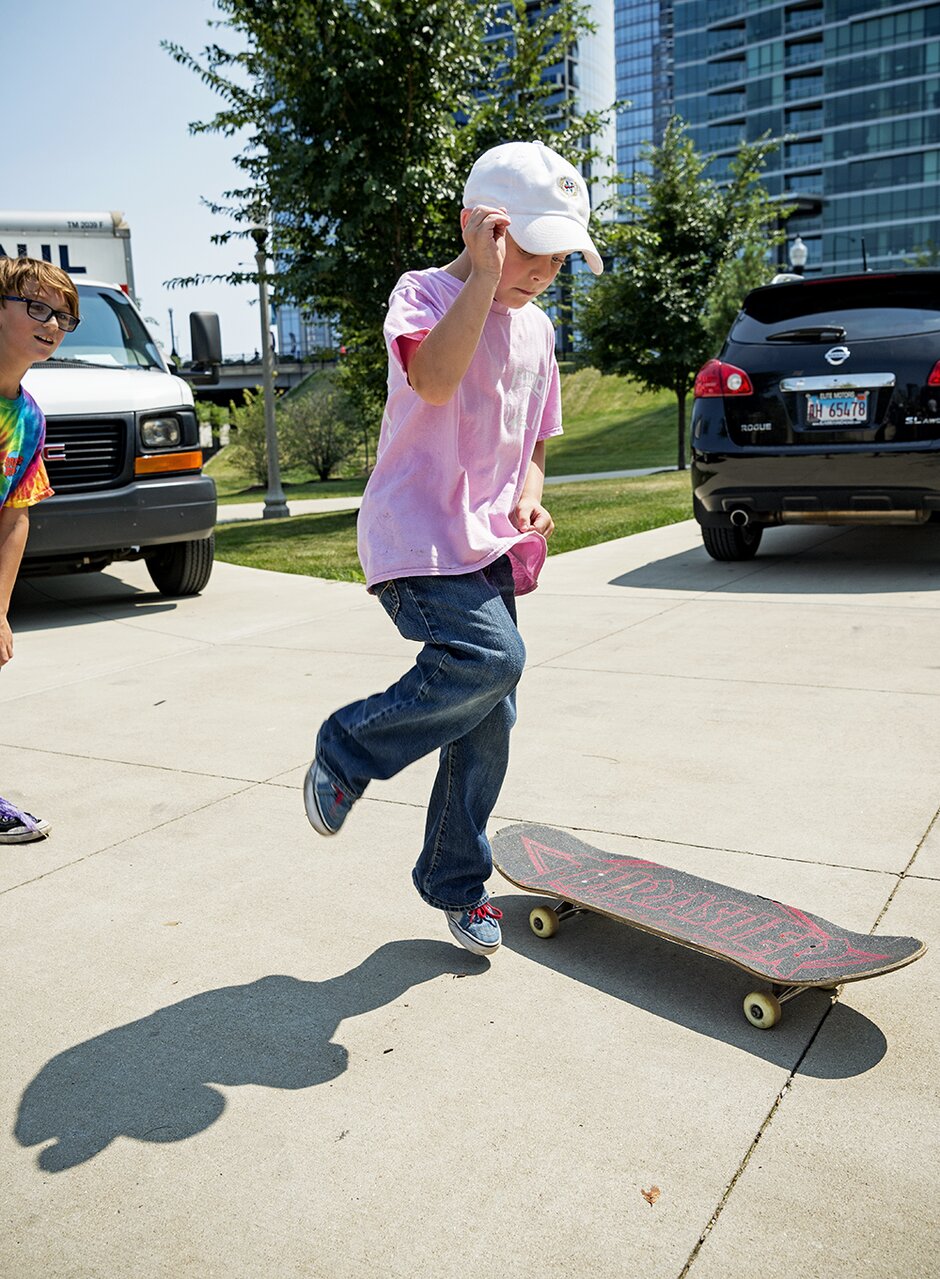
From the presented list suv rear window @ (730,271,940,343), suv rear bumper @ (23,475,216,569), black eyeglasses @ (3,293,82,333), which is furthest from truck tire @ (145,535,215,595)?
black eyeglasses @ (3,293,82,333)

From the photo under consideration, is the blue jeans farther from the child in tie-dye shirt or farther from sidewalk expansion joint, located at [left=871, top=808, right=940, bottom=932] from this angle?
the child in tie-dye shirt

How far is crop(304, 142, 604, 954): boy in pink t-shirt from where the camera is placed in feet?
7.98

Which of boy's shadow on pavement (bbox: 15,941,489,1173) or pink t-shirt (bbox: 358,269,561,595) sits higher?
pink t-shirt (bbox: 358,269,561,595)

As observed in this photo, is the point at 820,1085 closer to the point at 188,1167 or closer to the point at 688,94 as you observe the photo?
the point at 188,1167

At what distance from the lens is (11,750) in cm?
496

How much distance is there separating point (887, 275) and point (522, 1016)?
638cm

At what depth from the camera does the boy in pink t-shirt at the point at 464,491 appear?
2432mm

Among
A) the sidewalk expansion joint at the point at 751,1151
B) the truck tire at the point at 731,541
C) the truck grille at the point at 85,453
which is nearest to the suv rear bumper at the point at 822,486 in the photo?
the truck tire at the point at 731,541

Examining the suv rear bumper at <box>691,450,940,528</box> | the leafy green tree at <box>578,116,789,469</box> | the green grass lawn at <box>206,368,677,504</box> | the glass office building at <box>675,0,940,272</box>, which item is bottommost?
the green grass lawn at <box>206,368,677,504</box>

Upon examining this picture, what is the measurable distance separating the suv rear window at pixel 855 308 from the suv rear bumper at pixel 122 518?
3.87 meters

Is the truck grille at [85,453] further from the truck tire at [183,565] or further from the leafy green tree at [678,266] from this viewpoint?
the leafy green tree at [678,266]

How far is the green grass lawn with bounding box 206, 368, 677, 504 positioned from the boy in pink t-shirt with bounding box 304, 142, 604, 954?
73.2ft

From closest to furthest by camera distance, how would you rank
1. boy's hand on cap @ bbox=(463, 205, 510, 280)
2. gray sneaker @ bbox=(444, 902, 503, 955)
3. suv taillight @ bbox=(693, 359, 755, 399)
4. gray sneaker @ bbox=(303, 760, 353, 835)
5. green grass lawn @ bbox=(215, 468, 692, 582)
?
boy's hand on cap @ bbox=(463, 205, 510, 280) < gray sneaker @ bbox=(303, 760, 353, 835) < gray sneaker @ bbox=(444, 902, 503, 955) < suv taillight @ bbox=(693, 359, 755, 399) < green grass lawn @ bbox=(215, 468, 692, 582)

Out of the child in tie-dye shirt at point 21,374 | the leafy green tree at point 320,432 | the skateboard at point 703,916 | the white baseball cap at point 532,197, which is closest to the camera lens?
the white baseball cap at point 532,197
